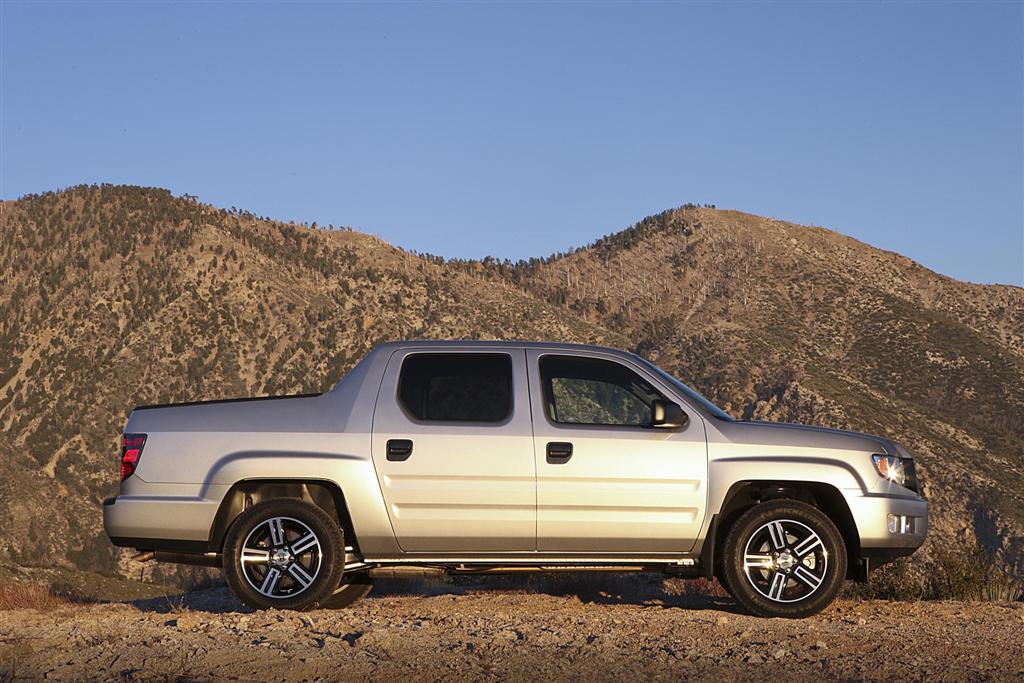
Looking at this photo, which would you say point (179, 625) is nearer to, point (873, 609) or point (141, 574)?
point (873, 609)

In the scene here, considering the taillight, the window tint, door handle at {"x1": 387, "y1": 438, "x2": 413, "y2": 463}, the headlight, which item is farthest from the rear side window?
the headlight

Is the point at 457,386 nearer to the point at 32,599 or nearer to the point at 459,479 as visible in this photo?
the point at 459,479

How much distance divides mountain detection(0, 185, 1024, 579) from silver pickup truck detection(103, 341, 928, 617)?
98.7ft

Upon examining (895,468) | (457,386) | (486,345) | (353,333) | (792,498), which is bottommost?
(792,498)

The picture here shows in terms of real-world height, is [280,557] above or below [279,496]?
below

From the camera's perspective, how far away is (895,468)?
877cm

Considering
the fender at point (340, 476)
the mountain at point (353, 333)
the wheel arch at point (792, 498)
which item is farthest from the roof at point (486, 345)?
the mountain at point (353, 333)

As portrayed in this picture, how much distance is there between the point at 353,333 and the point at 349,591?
4833 centimetres

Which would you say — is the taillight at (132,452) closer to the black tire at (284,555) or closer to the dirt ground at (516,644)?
the black tire at (284,555)

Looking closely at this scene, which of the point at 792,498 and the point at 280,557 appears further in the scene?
the point at 792,498

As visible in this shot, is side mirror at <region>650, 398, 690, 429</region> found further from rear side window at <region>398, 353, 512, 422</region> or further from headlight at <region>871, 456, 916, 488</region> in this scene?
headlight at <region>871, 456, 916, 488</region>

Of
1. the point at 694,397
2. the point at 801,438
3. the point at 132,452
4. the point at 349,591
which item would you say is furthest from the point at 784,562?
the point at 132,452

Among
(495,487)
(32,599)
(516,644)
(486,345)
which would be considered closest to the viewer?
(516,644)

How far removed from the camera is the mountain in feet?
153
